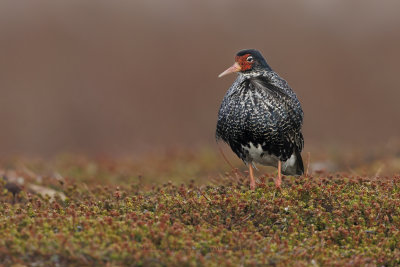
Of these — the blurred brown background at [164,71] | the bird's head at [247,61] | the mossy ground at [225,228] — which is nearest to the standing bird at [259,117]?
the bird's head at [247,61]

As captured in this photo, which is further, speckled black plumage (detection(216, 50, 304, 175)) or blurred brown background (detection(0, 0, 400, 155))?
blurred brown background (detection(0, 0, 400, 155))

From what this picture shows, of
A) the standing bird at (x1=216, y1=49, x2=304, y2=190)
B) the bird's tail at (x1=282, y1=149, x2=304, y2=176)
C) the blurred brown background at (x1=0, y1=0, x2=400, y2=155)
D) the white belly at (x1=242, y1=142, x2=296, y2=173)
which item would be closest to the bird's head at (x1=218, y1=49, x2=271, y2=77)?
the standing bird at (x1=216, y1=49, x2=304, y2=190)

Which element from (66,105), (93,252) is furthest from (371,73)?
(93,252)

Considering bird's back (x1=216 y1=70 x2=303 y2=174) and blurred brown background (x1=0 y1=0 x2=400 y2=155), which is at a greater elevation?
blurred brown background (x1=0 y1=0 x2=400 y2=155)

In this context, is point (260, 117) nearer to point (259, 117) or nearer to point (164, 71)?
point (259, 117)

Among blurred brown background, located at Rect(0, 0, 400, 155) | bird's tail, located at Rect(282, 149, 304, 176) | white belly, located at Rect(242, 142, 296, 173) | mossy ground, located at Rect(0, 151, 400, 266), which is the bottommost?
mossy ground, located at Rect(0, 151, 400, 266)

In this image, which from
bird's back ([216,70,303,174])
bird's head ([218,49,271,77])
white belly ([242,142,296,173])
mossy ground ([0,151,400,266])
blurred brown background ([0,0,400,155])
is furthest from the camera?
blurred brown background ([0,0,400,155])

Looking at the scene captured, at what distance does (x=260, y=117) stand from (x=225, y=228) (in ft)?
8.38

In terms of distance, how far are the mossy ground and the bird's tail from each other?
0.70 m

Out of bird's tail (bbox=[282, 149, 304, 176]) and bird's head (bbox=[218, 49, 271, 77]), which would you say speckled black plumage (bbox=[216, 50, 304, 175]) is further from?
bird's tail (bbox=[282, 149, 304, 176])

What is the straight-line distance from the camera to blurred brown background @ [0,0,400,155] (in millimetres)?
23188

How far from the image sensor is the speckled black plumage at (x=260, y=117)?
8609 mm

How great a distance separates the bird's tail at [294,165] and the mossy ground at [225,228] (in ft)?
2.29

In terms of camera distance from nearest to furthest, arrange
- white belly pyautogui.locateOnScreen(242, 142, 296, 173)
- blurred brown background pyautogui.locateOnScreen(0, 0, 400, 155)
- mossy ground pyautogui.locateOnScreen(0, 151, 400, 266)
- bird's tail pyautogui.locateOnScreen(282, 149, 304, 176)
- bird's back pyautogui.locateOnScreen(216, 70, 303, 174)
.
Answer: mossy ground pyautogui.locateOnScreen(0, 151, 400, 266) → bird's back pyautogui.locateOnScreen(216, 70, 303, 174) → white belly pyautogui.locateOnScreen(242, 142, 296, 173) → bird's tail pyautogui.locateOnScreen(282, 149, 304, 176) → blurred brown background pyautogui.locateOnScreen(0, 0, 400, 155)
